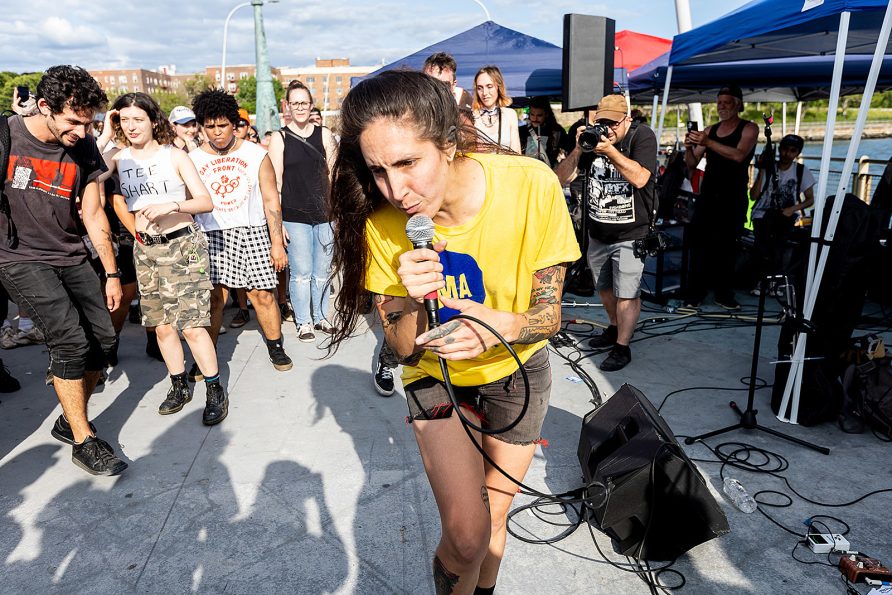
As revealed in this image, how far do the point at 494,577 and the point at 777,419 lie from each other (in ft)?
8.40

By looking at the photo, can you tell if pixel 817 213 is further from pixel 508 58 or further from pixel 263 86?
pixel 263 86

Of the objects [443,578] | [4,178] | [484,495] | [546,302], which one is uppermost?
[4,178]

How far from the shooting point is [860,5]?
11.4ft

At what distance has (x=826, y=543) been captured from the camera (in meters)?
2.65

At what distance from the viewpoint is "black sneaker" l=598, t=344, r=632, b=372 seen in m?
4.78

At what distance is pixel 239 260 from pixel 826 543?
13.5 feet

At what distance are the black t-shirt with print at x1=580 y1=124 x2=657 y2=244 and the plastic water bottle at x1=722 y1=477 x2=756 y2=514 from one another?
2.14 meters

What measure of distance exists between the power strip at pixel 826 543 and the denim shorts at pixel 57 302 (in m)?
3.81

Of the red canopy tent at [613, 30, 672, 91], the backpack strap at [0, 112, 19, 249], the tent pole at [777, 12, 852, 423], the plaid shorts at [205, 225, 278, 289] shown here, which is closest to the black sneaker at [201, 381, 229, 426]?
the plaid shorts at [205, 225, 278, 289]

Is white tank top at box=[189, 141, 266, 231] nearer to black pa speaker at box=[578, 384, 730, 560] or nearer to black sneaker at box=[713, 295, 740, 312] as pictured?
black pa speaker at box=[578, 384, 730, 560]

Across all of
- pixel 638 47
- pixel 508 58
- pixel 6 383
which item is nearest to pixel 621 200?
pixel 508 58

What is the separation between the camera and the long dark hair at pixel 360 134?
1.69 meters

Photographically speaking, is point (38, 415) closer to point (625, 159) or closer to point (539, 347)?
point (539, 347)

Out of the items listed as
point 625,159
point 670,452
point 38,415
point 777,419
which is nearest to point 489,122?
point 625,159
